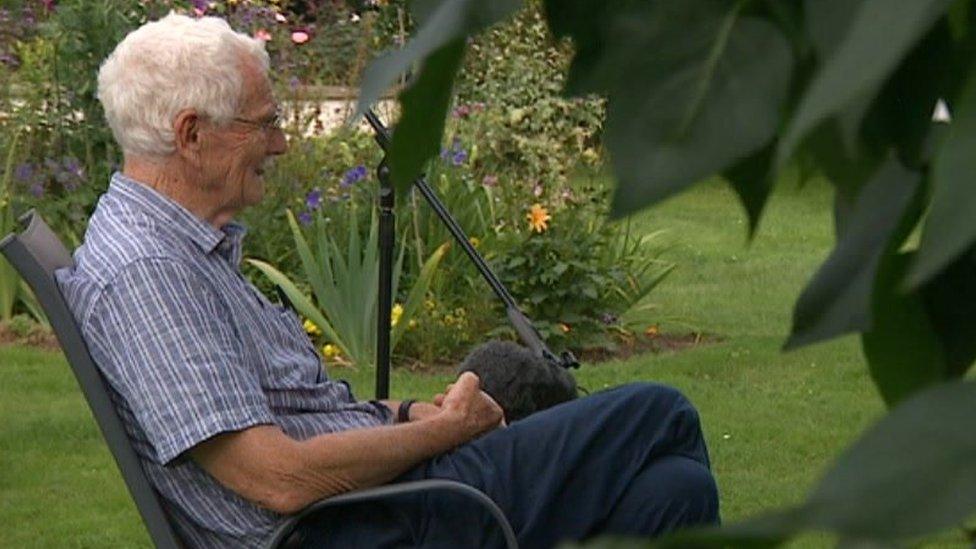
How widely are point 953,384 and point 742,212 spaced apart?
0.47ft

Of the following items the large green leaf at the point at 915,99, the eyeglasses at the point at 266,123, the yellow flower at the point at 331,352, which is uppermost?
the large green leaf at the point at 915,99

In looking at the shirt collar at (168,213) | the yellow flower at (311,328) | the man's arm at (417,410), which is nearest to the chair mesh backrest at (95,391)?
the shirt collar at (168,213)

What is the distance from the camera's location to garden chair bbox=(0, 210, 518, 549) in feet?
10.8

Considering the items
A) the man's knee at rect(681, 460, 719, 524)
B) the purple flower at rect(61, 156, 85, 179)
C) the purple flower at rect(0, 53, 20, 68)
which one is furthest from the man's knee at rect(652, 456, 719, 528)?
the purple flower at rect(0, 53, 20, 68)

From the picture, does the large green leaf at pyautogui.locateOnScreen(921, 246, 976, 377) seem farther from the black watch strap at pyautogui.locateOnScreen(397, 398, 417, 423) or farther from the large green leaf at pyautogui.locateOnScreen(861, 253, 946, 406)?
the black watch strap at pyautogui.locateOnScreen(397, 398, 417, 423)

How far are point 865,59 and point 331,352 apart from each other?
7024 mm

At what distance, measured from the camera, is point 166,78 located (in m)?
3.56

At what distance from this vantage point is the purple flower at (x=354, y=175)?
8.20m

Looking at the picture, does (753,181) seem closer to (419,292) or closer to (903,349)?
(903,349)

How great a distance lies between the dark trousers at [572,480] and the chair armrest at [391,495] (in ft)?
0.40

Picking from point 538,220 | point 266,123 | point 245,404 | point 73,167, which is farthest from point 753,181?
point 73,167

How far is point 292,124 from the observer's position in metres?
8.86

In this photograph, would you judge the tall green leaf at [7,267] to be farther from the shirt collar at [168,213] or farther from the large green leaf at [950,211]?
the large green leaf at [950,211]

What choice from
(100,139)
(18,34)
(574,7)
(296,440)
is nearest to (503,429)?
(296,440)
